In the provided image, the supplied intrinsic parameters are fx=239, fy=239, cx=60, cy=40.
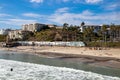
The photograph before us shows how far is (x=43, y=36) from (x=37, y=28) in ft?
194

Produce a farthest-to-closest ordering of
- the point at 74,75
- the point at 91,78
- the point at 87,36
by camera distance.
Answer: the point at 87,36
the point at 74,75
the point at 91,78

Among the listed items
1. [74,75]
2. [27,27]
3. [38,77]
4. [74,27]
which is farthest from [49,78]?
[27,27]

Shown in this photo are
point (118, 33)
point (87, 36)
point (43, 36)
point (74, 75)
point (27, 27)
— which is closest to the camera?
point (74, 75)

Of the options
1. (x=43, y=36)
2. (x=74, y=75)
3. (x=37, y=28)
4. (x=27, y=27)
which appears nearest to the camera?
(x=74, y=75)

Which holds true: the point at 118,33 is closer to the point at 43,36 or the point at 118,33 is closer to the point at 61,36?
the point at 61,36

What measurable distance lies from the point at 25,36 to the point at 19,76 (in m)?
109

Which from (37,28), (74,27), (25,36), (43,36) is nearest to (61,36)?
(43,36)

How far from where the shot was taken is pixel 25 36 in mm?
133375

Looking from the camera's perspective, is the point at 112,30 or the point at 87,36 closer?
the point at 87,36

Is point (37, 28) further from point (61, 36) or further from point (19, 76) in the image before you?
point (19, 76)

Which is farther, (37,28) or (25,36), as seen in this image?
(37,28)

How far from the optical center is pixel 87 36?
100 meters

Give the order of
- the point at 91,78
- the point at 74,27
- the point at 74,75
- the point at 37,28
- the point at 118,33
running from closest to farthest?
the point at 91,78
the point at 74,75
the point at 118,33
the point at 74,27
the point at 37,28

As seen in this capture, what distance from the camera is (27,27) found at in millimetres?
189875
